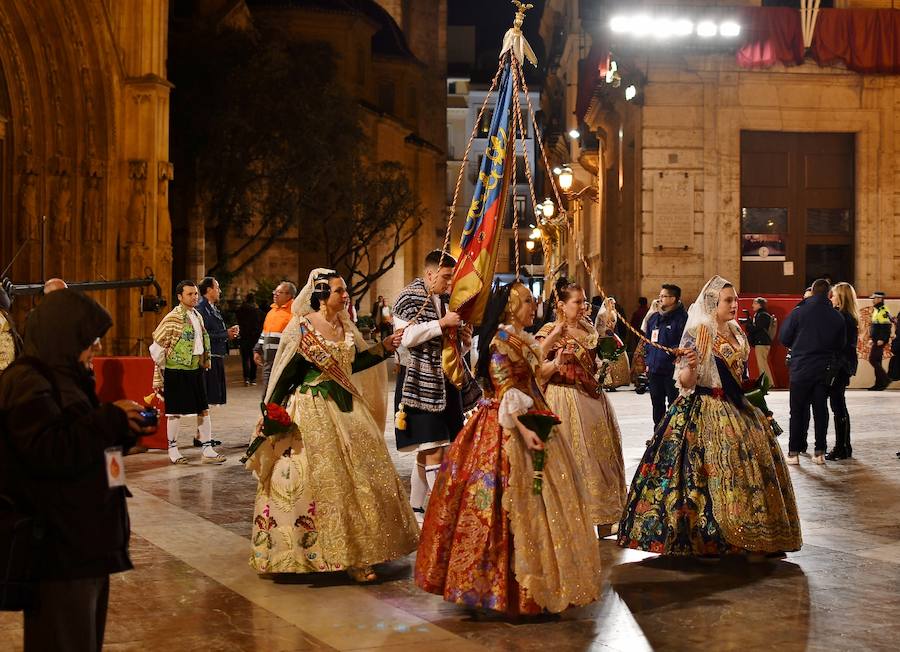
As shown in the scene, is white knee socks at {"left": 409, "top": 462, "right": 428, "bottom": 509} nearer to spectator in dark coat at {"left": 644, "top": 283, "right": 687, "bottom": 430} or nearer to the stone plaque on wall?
spectator in dark coat at {"left": 644, "top": 283, "right": 687, "bottom": 430}

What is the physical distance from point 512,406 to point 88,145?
74.6 feet

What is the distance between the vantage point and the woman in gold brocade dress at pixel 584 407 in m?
8.72

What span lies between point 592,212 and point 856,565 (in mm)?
33040

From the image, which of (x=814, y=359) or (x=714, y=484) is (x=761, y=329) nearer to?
(x=814, y=359)

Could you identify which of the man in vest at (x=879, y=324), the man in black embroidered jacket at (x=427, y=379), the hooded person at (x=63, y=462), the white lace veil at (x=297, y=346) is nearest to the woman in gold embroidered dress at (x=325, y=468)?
the white lace veil at (x=297, y=346)

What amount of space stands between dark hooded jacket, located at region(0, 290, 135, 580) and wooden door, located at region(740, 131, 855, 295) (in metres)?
22.5

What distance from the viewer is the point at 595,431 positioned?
8.89m

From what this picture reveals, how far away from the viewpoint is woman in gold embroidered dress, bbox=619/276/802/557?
748 centimetres

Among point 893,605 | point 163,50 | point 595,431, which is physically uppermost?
point 163,50

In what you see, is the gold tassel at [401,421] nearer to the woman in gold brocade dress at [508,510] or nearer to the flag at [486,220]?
the flag at [486,220]

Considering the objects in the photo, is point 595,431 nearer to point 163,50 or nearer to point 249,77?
point 163,50

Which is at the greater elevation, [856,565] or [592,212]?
[592,212]

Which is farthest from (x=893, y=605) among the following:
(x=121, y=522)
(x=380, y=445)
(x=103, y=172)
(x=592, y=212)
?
(x=592, y=212)

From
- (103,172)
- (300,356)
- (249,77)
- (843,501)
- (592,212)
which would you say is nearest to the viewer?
(300,356)
